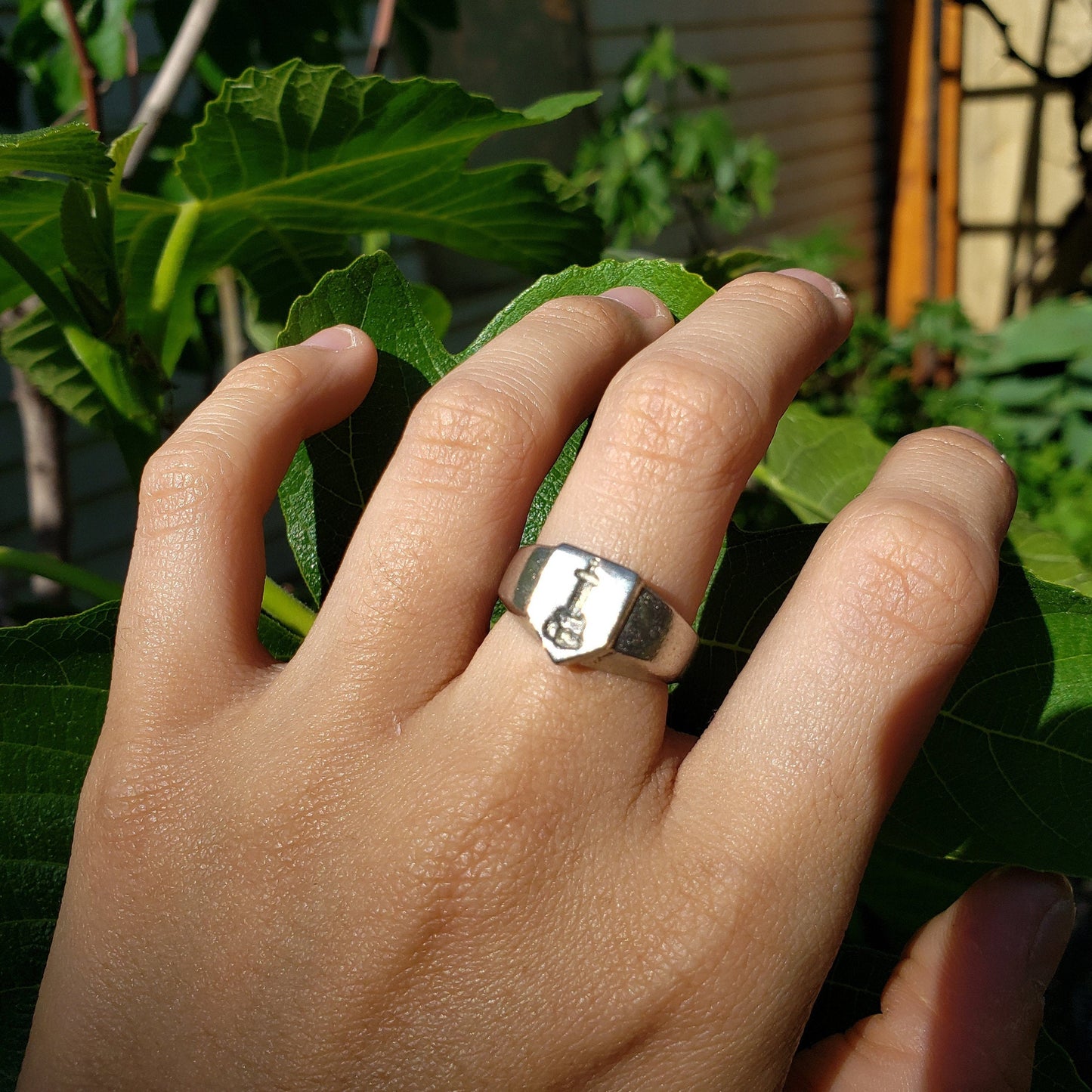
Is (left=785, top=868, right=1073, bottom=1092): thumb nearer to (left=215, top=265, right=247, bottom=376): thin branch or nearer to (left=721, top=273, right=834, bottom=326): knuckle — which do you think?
(left=721, top=273, right=834, bottom=326): knuckle

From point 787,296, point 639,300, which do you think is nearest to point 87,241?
point 639,300

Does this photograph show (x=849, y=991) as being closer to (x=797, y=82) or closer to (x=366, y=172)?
(x=366, y=172)

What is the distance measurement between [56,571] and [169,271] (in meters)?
0.29

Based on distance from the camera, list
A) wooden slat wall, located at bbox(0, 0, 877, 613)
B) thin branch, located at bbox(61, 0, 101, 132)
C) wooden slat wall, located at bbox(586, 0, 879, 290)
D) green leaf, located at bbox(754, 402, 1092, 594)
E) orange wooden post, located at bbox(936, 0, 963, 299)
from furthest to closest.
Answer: orange wooden post, located at bbox(936, 0, 963, 299) → wooden slat wall, located at bbox(586, 0, 879, 290) → wooden slat wall, located at bbox(0, 0, 877, 613) → thin branch, located at bbox(61, 0, 101, 132) → green leaf, located at bbox(754, 402, 1092, 594)

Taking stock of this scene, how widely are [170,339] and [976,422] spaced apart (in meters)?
3.88

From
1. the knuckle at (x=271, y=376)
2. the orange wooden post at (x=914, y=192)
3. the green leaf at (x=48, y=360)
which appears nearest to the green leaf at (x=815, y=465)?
the knuckle at (x=271, y=376)

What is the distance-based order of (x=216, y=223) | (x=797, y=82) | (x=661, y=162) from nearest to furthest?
(x=216, y=223), (x=661, y=162), (x=797, y=82)

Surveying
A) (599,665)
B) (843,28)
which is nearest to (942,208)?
(843,28)

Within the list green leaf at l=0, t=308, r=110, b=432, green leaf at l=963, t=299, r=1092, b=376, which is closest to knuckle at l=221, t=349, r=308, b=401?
green leaf at l=0, t=308, r=110, b=432

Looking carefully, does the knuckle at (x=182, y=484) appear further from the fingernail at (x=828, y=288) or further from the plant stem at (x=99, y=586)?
the fingernail at (x=828, y=288)

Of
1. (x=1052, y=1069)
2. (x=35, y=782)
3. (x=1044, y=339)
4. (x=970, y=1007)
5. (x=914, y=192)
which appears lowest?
(x=1044, y=339)

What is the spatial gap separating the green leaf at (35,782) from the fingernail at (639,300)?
1.52ft

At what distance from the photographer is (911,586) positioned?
1.94 feet

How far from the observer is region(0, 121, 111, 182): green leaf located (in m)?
0.69
